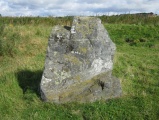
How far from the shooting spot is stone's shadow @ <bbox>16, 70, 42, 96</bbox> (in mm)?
8366

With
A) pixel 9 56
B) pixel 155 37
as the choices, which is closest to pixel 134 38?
pixel 155 37

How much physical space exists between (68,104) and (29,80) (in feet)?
6.40

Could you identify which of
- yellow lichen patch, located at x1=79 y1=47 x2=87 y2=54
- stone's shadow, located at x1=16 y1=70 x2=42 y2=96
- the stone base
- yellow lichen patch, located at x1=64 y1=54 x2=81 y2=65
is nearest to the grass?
stone's shadow, located at x1=16 y1=70 x2=42 y2=96

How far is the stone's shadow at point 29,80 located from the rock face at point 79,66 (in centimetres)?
62

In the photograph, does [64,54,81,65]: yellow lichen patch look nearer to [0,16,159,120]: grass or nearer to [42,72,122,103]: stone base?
[42,72,122,103]: stone base

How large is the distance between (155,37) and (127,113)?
10829 mm

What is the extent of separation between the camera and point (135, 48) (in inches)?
591

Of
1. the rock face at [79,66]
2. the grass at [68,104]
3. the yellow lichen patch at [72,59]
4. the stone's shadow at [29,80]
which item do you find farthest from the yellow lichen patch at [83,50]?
the stone's shadow at [29,80]

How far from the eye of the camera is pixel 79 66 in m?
8.00

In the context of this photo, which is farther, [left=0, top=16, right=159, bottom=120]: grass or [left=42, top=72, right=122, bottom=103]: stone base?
[left=42, top=72, right=122, bottom=103]: stone base

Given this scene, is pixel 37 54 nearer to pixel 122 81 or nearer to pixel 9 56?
pixel 9 56

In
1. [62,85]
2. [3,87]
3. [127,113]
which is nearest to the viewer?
[127,113]

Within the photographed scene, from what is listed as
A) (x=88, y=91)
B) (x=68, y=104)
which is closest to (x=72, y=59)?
(x=88, y=91)

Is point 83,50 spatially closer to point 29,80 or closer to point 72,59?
point 72,59
